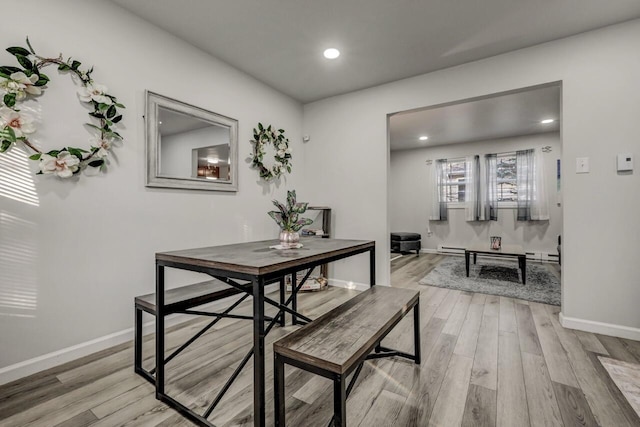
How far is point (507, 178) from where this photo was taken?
597cm

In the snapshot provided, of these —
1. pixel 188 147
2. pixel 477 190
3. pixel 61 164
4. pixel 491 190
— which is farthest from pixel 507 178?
pixel 61 164

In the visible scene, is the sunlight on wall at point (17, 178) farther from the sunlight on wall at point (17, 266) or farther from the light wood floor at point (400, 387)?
the light wood floor at point (400, 387)

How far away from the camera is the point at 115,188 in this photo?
6.82 feet

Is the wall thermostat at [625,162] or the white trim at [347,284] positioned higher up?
the wall thermostat at [625,162]

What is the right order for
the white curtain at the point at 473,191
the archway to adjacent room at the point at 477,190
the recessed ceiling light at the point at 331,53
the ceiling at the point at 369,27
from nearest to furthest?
the ceiling at the point at 369,27 → the recessed ceiling light at the point at 331,53 → the archway to adjacent room at the point at 477,190 → the white curtain at the point at 473,191

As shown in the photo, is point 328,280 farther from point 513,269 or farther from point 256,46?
point 513,269

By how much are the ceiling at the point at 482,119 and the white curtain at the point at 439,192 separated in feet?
1.80

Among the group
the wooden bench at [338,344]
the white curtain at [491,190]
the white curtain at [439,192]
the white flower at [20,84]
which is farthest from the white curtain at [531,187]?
the white flower at [20,84]

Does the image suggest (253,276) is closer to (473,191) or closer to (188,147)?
(188,147)

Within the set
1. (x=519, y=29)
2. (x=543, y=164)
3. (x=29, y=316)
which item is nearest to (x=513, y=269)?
(x=543, y=164)

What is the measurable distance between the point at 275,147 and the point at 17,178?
2.27m

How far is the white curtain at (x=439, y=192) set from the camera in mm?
6594

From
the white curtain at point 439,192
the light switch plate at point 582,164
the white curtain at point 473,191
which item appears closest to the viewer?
the light switch plate at point 582,164

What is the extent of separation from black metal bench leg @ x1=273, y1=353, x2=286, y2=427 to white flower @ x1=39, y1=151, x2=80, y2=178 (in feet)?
5.72
